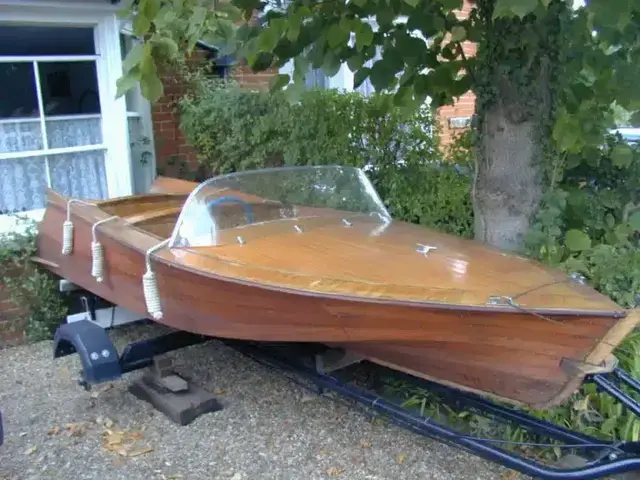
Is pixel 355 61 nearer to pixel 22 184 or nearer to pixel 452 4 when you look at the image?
pixel 452 4

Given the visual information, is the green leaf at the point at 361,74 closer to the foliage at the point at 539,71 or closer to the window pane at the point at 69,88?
the foliage at the point at 539,71

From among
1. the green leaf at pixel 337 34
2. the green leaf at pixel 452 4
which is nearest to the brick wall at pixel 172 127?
the green leaf at pixel 337 34

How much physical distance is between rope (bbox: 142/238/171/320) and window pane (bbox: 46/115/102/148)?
2.83 meters

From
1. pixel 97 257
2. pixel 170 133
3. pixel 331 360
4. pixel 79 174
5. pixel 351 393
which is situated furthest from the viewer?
pixel 170 133

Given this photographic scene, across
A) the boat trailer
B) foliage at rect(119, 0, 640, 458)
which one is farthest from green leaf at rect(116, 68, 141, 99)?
the boat trailer

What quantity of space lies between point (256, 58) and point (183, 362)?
2.23 meters

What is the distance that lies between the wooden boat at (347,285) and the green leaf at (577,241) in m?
0.82

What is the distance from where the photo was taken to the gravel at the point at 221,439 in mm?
3586

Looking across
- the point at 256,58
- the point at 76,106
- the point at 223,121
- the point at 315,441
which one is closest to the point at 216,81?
the point at 223,121

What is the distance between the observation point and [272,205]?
434 cm

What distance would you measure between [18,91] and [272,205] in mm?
3078

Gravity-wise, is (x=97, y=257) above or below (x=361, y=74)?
below

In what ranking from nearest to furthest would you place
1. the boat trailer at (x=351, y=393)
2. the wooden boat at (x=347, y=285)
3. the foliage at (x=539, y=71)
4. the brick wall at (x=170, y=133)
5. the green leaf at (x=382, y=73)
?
1. the wooden boat at (x=347, y=285)
2. the boat trailer at (x=351, y=393)
3. the foliage at (x=539, y=71)
4. the green leaf at (x=382, y=73)
5. the brick wall at (x=170, y=133)

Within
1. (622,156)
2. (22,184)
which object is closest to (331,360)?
(622,156)
